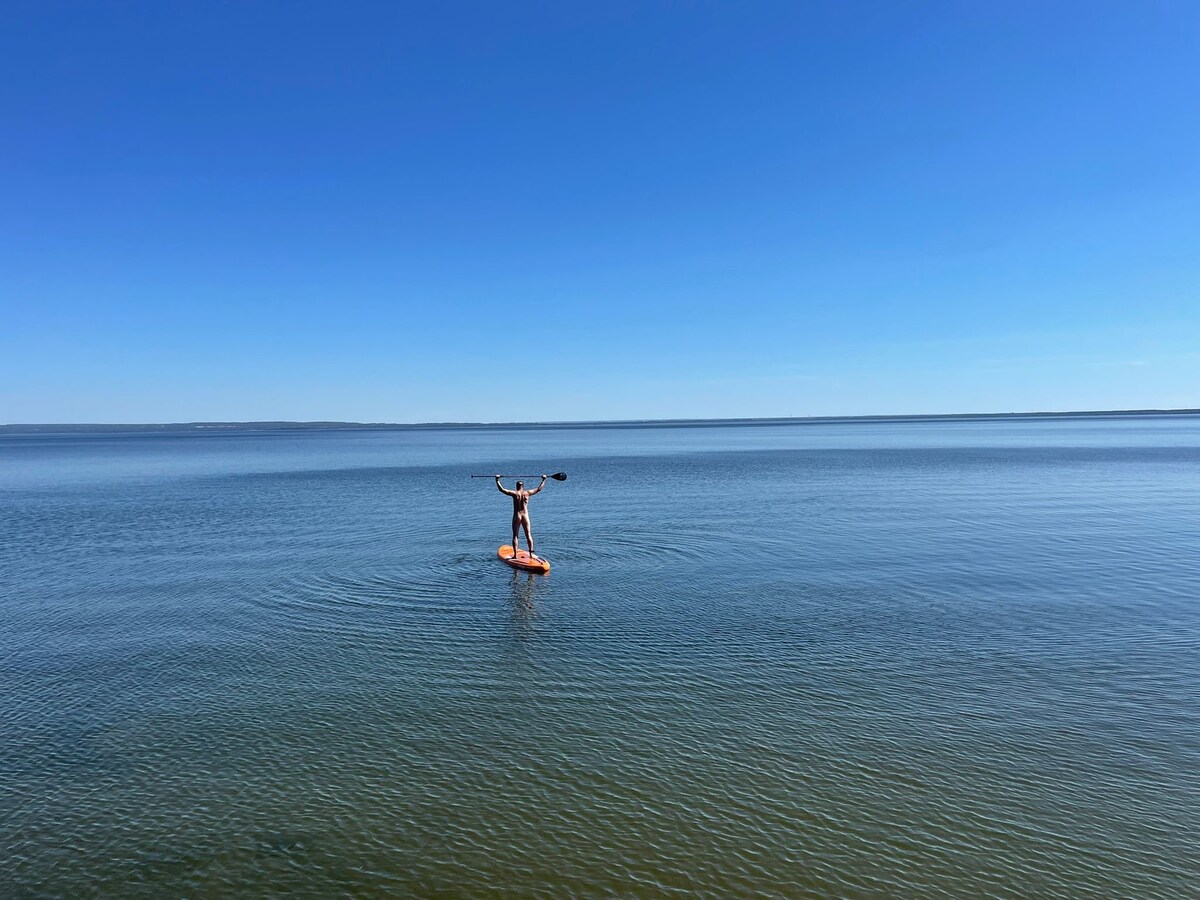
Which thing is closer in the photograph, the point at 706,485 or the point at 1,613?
the point at 1,613

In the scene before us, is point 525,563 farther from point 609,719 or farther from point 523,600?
point 609,719

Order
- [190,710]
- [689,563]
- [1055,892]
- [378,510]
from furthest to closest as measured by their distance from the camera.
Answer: [378,510]
[689,563]
[190,710]
[1055,892]

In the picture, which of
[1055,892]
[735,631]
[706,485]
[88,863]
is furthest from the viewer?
[706,485]

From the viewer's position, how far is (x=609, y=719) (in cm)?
1511

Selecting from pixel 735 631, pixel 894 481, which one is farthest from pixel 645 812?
pixel 894 481

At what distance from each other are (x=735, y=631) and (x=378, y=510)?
3471 cm

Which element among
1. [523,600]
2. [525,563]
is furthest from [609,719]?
[525,563]

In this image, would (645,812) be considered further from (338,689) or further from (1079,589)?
(1079,589)

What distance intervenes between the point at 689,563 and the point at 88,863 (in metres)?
22.9

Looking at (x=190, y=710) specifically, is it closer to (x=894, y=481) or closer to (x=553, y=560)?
(x=553, y=560)

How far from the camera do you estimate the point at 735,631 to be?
20906 millimetres

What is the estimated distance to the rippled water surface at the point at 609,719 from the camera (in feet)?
34.8

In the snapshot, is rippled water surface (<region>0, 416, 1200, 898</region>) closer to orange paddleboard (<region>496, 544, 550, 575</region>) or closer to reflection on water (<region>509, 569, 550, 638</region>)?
reflection on water (<region>509, 569, 550, 638</region>)

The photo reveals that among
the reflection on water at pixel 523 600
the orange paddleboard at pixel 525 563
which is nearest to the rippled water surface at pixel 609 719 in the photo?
the reflection on water at pixel 523 600
